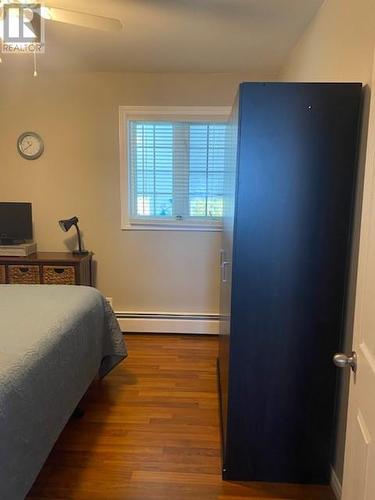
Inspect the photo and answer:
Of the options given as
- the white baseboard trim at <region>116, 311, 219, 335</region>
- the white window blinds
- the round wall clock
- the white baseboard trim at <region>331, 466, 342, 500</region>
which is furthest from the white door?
the round wall clock

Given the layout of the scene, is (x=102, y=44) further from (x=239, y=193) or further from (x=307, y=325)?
(x=307, y=325)

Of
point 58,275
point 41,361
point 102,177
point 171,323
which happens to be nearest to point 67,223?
point 58,275

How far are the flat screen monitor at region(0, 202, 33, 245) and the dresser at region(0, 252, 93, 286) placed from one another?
285 millimetres

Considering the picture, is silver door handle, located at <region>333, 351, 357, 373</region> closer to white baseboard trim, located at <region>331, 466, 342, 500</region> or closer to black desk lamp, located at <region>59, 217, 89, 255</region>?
white baseboard trim, located at <region>331, 466, 342, 500</region>

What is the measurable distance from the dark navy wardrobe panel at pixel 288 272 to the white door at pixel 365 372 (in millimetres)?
549

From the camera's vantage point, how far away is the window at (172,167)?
3629 mm

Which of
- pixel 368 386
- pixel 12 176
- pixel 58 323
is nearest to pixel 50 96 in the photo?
pixel 12 176

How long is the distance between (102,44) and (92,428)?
2661 mm

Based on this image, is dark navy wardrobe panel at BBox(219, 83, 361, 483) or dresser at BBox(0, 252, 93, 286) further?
dresser at BBox(0, 252, 93, 286)

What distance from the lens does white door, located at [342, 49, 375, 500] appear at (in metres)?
1.01

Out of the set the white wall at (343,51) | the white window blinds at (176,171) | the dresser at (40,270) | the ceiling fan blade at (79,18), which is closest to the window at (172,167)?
the white window blinds at (176,171)

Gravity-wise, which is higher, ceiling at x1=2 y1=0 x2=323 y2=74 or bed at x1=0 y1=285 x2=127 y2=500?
ceiling at x1=2 y1=0 x2=323 y2=74

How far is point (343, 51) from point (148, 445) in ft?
7.53

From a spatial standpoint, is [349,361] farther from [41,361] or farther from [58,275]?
[58,275]
